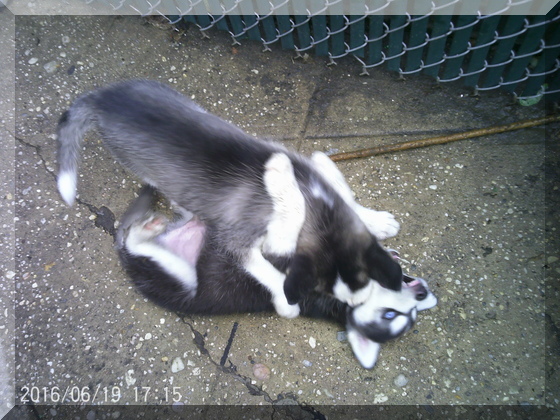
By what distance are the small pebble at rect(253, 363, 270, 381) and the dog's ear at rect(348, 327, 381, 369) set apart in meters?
0.48

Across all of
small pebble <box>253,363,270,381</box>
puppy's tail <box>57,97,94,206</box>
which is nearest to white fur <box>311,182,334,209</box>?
small pebble <box>253,363,270,381</box>

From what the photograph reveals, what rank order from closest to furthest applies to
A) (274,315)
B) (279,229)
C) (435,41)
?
(279,229) → (274,315) → (435,41)

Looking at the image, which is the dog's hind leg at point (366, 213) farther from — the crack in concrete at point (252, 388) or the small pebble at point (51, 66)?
the small pebble at point (51, 66)

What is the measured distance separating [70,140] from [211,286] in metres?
1.16

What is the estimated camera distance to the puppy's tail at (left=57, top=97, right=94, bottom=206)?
2.52 m

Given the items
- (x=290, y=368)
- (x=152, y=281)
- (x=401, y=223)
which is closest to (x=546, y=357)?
(x=401, y=223)

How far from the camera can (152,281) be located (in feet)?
8.16

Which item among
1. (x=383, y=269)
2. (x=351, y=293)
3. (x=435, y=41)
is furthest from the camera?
(x=435, y=41)

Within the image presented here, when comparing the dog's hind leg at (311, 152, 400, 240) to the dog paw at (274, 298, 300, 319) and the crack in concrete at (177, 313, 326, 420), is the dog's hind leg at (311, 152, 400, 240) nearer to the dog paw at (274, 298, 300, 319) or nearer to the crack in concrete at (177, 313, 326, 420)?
the dog paw at (274, 298, 300, 319)

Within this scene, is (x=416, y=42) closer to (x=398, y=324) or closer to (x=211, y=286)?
(x=398, y=324)

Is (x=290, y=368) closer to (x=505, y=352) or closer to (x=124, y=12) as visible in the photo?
(x=505, y=352)

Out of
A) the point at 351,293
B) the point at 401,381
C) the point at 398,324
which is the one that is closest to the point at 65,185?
the point at 351,293

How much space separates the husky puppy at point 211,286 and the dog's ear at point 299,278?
0.17 m

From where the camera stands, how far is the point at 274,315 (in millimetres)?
2500
